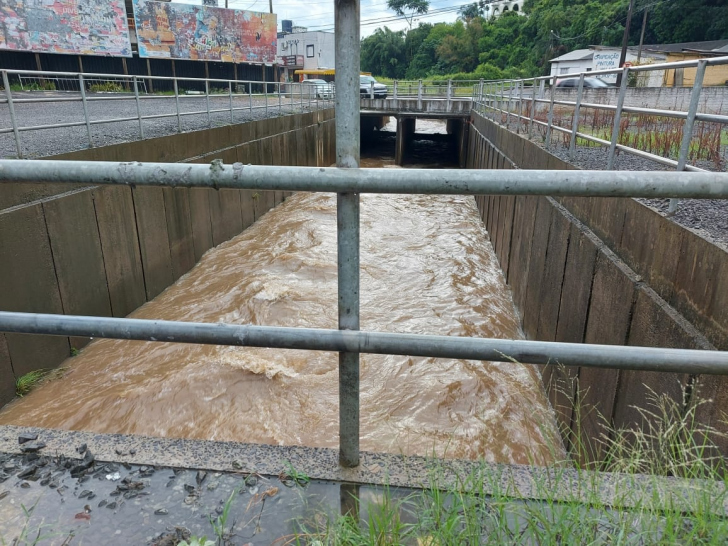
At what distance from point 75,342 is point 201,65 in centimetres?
3797

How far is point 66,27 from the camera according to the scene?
28859 millimetres

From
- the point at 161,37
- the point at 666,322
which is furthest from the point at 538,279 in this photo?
the point at 161,37

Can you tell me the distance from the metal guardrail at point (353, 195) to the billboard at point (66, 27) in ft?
107

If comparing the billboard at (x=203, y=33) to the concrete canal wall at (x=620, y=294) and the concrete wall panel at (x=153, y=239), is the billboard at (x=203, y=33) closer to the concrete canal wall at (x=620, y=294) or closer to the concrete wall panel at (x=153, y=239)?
the concrete wall panel at (x=153, y=239)

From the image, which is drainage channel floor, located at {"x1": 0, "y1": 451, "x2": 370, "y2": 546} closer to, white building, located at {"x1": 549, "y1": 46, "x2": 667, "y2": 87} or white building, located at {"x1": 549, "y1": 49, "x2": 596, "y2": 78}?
white building, located at {"x1": 549, "y1": 46, "x2": 667, "y2": 87}

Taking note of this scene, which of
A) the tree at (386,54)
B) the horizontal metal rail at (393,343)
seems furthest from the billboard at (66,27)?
the tree at (386,54)

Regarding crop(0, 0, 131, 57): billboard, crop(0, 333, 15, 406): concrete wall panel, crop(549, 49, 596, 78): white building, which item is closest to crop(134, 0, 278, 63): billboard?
crop(0, 0, 131, 57): billboard

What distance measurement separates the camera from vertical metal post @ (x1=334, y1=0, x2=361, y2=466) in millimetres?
1282

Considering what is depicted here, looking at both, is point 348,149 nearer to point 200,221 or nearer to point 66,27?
point 200,221

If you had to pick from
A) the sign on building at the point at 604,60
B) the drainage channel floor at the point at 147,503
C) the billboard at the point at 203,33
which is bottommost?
the drainage channel floor at the point at 147,503

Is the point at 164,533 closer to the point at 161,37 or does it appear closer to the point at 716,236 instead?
the point at 716,236

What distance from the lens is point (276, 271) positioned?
31.6 ft

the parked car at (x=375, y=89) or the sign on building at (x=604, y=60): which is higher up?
the sign on building at (x=604, y=60)

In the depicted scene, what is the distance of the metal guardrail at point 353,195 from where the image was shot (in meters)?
1.21
